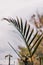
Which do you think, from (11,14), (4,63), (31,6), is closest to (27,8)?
(31,6)

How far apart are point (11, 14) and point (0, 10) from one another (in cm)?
25

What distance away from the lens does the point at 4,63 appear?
9.35 feet

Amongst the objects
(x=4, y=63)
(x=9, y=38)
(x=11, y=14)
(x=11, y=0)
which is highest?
(x=11, y=0)

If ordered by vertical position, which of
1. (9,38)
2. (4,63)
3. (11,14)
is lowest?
(4,63)

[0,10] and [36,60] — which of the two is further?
[0,10]

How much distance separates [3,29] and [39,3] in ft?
2.53

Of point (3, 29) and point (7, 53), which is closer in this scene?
point (7, 53)

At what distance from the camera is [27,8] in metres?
3.16

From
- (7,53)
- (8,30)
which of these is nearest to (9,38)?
(8,30)

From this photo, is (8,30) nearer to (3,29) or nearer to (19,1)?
(3,29)

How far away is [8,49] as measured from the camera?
9.64 feet

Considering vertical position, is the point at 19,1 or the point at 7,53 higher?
the point at 19,1

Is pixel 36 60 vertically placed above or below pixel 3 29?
below

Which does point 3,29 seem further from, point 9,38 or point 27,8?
point 27,8
